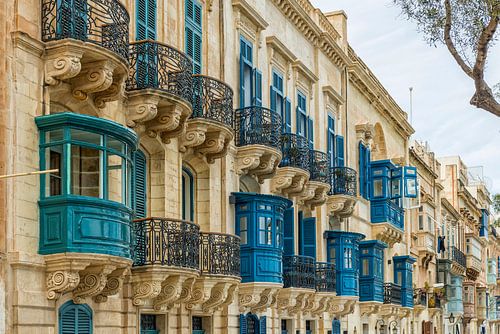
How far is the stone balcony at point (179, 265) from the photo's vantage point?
18.9 metres

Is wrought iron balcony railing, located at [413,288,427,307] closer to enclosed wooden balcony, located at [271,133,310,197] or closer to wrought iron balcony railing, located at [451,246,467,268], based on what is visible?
wrought iron balcony railing, located at [451,246,467,268]

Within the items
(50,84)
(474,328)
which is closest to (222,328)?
(50,84)

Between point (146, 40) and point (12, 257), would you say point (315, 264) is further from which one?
→ point (12, 257)

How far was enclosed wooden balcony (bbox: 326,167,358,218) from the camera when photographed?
108 ft

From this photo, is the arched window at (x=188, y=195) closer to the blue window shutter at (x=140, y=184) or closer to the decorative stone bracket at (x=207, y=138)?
the decorative stone bracket at (x=207, y=138)

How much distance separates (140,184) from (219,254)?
270 cm

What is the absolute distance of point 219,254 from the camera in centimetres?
2198

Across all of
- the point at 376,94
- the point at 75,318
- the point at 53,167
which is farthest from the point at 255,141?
the point at 376,94

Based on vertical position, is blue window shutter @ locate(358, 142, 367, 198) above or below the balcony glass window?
above

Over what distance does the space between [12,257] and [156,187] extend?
583 cm

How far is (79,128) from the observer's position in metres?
16.0

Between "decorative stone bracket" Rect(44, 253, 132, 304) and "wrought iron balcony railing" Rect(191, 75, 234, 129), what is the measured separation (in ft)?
18.3

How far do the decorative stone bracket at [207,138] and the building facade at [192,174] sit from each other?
4 cm

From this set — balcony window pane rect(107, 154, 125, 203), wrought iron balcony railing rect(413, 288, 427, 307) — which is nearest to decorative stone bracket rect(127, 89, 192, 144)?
balcony window pane rect(107, 154, 125, 203)
